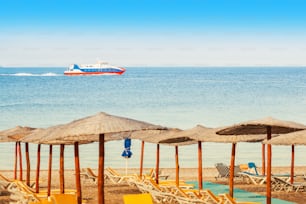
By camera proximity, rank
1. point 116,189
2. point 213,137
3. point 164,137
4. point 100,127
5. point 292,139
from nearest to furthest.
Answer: point 100,127, point 292,139, point 213,137, point 164,137, point 116,189

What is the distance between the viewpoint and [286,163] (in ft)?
84.5

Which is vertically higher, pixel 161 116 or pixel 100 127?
pixel 100 127

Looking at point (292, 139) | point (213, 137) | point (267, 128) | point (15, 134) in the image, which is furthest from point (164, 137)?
point (292, 139)

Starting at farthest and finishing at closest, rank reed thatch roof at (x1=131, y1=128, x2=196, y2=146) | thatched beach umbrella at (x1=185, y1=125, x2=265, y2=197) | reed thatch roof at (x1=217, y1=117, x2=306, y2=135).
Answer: reed thatch roof at (x1=131, y1=128, x2=196, y2=146), thatched beach umbrella at (x1=185, y1=125, x2=265, y2=197), reed thatch roof at (x1=217, y1=117, x2=306, y2=135)

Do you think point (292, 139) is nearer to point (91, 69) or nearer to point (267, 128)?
point (267, 128)

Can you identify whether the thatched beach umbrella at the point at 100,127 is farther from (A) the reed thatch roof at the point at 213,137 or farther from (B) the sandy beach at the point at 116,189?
(B) the sandy beach at the point at 116,189

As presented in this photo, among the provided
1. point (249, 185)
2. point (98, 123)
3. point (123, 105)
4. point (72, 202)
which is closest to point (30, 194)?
point (72, 202)

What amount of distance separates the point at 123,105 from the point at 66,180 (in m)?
49.8

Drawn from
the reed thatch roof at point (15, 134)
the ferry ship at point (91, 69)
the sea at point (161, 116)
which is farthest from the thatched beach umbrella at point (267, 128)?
the ferry ship at point (91, 69)

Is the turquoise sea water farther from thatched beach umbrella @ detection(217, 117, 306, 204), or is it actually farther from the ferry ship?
the ferry ship

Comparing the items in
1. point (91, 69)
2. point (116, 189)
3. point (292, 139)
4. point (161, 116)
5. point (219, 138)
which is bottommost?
point (161, 116)

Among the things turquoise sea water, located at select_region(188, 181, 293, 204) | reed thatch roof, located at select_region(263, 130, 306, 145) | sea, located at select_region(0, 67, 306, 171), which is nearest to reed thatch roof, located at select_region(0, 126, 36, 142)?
sea, located at select_region(0, 67, 306, 171)

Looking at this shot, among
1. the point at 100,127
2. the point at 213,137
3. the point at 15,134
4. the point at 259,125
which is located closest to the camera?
the point at 100,127

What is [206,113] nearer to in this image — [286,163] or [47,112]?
[47,112]
